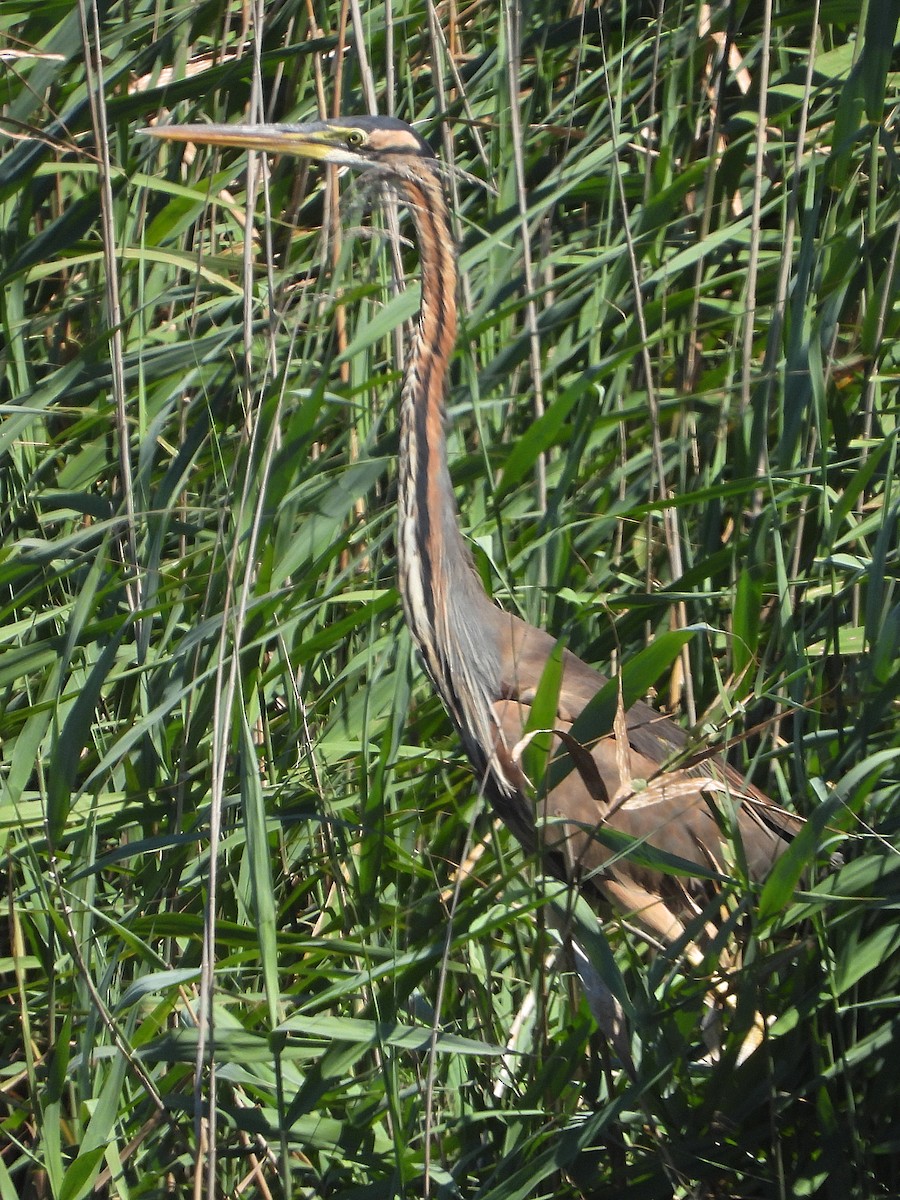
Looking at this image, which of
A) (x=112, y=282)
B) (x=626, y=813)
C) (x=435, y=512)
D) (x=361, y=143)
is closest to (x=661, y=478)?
(x=435, y=512)

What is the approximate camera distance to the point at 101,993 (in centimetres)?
172

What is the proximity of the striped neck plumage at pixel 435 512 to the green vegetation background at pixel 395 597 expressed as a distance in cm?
7

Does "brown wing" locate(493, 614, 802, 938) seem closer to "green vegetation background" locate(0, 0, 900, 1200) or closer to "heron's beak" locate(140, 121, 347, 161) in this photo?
"green vegetation background" locate(0, 0, 900, 1200)

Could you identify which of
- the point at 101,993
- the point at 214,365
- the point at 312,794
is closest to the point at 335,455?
the point at 214,365

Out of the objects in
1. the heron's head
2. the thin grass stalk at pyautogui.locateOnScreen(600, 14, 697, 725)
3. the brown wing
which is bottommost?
the brown wing

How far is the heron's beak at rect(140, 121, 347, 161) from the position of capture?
1.87 m

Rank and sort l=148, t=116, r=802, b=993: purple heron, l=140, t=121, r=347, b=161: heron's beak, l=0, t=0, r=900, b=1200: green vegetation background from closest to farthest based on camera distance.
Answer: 1. l=0, t=0, r=900, b=1200: green vegetation background
2. l=140, t=121, r=347, b=161: heron's beak
3. l=148, t=116, r=802, b=993: purple heron

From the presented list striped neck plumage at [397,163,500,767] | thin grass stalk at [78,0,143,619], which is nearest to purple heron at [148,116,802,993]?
striped neck plumage at [397,163,500,767]

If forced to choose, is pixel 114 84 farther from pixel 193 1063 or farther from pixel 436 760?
pixel 193 1063

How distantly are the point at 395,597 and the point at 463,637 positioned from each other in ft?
0.41

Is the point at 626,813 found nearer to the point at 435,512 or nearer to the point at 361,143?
the point at 435,512

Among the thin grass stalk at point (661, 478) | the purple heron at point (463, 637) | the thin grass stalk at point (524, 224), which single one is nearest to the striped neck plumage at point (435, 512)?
the purple heron at point (463, 637)

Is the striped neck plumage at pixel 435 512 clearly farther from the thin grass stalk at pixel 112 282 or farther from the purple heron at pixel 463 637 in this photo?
the thin grass stalk at pixel 112 282

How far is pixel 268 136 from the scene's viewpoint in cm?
195
